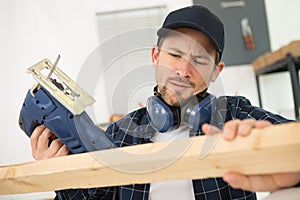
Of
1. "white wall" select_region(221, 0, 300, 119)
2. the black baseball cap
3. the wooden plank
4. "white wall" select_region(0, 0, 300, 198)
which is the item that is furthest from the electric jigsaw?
"white wall" select_region(221, 0, 300, 119)

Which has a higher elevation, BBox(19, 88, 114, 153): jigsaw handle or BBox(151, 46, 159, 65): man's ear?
BBox(151, 46, 159, 65): man's ear

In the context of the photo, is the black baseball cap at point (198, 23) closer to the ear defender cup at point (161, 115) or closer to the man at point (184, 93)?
the man at point (184, 93)

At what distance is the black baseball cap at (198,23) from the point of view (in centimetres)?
105

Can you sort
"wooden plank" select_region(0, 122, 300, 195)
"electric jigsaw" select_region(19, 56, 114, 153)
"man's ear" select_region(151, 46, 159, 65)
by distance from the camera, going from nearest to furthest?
"wooden plank" select_region(0, 122, 300, 195) → "electric jigsaw" select_region(19, 56, 114, 153) → "man's ear" select_region(151, 46, 159, 65)

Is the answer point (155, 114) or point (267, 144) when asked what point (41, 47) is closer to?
point (155, 114)

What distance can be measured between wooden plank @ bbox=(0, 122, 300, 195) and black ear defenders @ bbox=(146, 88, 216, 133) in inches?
15.0

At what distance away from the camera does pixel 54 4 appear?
2904 millimetres

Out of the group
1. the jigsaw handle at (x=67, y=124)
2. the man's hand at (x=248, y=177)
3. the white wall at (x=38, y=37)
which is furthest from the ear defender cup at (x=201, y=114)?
the white wall at (x=38, y=37)

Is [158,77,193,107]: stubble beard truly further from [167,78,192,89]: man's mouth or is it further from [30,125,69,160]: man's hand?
[30,125,69,160]: man's hand

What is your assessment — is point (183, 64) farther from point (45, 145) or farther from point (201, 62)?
point (45, 145)

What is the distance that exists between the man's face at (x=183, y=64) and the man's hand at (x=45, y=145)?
1.00 feet

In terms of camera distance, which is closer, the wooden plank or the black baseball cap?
the wooden plank

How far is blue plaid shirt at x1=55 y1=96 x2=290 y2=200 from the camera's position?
102cm

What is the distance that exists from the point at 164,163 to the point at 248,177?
0.43 ft
